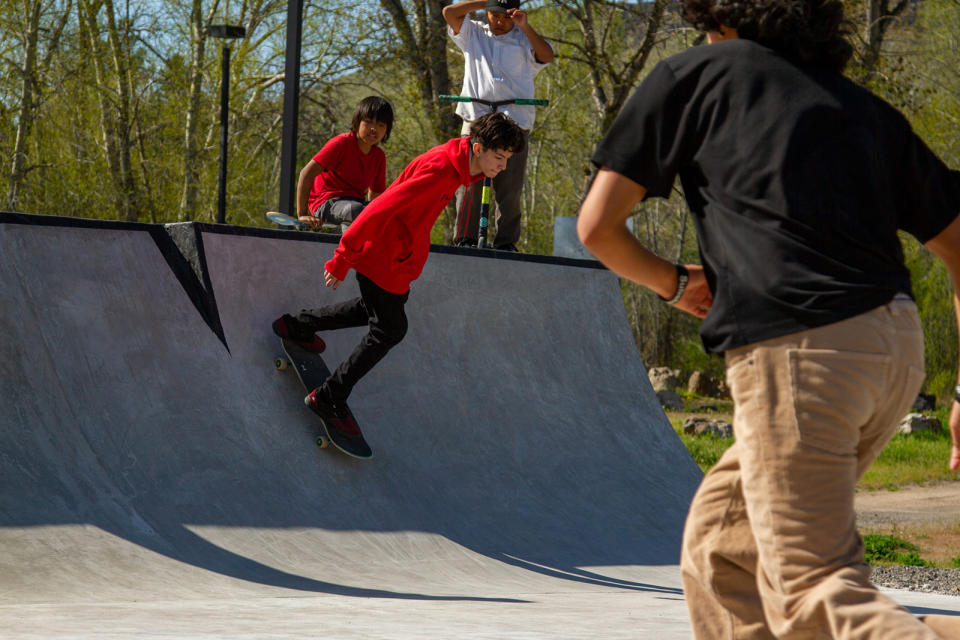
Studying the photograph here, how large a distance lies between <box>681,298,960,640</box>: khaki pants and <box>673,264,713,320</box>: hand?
205 mm

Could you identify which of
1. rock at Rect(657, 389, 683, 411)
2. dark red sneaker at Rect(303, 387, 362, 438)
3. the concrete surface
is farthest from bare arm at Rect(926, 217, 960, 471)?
rock at Rect(657, 389, 683, 411)

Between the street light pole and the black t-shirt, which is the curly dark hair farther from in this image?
the street light pole

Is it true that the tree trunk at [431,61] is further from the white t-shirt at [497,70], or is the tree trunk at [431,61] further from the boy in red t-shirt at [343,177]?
the boy in red t-shirt at [343,177]

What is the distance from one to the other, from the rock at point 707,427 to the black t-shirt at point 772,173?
1360 centimetres

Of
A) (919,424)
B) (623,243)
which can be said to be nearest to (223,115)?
(919,424)

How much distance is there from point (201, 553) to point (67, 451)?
0.82 meters

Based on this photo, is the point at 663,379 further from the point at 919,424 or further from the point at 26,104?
the point at 26,104

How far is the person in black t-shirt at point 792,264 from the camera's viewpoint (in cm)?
192

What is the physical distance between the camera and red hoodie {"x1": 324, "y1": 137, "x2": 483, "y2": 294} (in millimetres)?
5445

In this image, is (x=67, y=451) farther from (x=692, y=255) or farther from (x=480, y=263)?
(x=692, y=255)

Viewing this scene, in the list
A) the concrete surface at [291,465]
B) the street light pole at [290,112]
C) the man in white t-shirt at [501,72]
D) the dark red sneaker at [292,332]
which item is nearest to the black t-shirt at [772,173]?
the concrete surface at [291,465]

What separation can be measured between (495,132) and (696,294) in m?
3.48

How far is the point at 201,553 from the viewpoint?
15.5ft

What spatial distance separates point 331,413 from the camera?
580 cm
